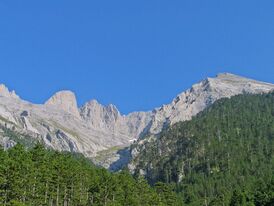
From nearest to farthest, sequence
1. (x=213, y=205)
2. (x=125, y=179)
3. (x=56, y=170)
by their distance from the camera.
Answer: (x=56, y=170)
(x=125, y=179)
(x=213, y=205)

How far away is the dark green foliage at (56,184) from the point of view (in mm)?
85137

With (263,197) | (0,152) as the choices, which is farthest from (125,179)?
(0,152)

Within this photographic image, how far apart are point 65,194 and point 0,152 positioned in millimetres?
21016

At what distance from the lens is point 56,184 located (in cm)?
10581

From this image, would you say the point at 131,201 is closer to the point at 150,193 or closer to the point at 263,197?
the point at 150,193

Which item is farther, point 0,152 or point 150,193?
point 150,193

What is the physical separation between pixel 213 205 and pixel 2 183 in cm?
10765

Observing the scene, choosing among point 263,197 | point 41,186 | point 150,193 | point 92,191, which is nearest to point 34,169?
point 41,186

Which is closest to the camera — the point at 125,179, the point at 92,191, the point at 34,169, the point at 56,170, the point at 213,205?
the point at 34,169

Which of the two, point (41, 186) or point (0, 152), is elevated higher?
point (0, 152)

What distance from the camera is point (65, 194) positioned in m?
107

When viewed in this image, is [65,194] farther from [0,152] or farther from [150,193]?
[150,193]

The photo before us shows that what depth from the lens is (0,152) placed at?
92.4 metres

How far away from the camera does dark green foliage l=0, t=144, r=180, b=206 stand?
85137 millimetres
